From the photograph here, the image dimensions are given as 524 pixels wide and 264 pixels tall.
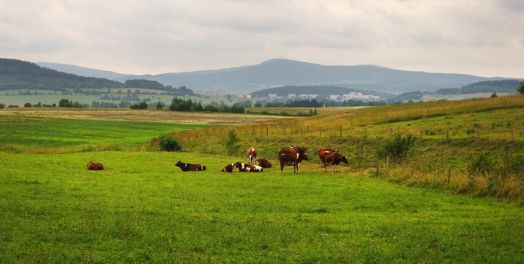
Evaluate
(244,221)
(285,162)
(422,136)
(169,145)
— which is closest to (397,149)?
(422,136)

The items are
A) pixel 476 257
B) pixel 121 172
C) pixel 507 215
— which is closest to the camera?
pixel 476 257

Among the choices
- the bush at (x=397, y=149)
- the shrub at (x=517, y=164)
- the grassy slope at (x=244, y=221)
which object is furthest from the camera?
the bush at (x=397, y=149)

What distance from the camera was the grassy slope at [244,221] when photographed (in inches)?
567

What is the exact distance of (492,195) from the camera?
2503 centimetres

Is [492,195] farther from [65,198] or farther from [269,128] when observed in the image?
[269,128]

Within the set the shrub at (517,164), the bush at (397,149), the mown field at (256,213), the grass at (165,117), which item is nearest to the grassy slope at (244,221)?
the mown field at (256,213)

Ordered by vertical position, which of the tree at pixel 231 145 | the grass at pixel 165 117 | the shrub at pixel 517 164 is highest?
the shrub at pixel 517 164

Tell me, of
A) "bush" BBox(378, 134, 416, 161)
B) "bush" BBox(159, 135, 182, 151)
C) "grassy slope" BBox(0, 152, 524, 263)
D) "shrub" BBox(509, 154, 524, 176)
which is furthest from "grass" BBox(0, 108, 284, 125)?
"grassy slope" BBox(0, 152, 524, 263)

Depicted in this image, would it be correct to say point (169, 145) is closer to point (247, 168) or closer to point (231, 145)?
point (231, 145)

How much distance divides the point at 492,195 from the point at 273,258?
1513 cm

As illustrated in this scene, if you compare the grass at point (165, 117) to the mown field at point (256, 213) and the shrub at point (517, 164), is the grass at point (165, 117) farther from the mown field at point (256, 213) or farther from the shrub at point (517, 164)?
the shrub at point (517, 164)

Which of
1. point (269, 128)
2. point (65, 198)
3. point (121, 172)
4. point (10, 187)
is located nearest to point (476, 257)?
point (65, 198)

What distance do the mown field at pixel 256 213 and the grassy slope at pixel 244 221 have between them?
0.16 ft

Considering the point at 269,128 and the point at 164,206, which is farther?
the point at 269,128
